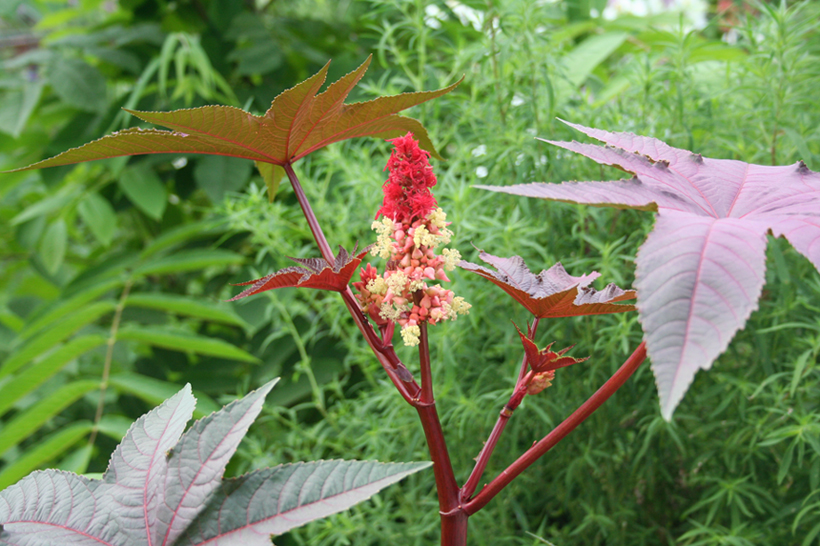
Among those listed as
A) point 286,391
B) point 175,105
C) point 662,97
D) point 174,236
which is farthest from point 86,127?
point 662,97

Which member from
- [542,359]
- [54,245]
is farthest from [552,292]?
[54,245]

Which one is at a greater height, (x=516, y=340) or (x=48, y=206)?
(x=48, y=206)

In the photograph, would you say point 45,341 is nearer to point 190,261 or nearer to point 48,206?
point 190,261

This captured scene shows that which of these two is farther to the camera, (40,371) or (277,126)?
(40,371)

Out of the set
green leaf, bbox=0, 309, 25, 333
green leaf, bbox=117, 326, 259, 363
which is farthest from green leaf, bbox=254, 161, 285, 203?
green leaf, bbox=0, 309, 25, 333

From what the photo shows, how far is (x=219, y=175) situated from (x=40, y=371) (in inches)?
18.6

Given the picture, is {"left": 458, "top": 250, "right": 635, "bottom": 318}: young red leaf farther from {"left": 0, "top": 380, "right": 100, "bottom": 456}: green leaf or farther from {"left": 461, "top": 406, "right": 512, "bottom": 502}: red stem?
{"left": 0, "top": 380, "right": 100, "bottom": 456}: green leaf

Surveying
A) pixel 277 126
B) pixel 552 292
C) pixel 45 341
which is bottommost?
pixel 45 341

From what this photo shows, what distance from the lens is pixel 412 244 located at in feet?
0.98

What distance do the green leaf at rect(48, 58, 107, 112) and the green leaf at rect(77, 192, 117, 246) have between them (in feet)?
0.61

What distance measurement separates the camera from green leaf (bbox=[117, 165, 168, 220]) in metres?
1.10

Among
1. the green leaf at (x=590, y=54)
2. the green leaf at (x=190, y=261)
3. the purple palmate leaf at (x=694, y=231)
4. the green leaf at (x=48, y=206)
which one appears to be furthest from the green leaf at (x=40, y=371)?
the green leaf at (x=590, y=54)

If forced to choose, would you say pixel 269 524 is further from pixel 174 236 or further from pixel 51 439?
pixel 174 236

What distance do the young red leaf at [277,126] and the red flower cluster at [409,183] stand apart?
38 mm
